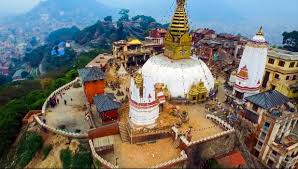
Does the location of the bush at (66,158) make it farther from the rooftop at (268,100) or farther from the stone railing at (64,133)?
the rooftop at (268,100)

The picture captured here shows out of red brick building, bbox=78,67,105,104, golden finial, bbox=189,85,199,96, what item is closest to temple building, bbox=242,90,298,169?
golden finial, bbox=189,85,199,96

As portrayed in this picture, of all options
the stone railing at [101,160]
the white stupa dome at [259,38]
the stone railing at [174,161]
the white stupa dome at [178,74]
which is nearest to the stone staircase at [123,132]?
the stone railing at [101,160]

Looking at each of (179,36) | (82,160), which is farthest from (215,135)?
(179,36)

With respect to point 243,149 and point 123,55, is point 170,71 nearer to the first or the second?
point 243,149

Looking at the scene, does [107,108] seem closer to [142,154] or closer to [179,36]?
[142,154]

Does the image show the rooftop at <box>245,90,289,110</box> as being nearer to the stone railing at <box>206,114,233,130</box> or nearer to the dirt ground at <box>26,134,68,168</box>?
the stone railing at <box>206,114,233,130</box>

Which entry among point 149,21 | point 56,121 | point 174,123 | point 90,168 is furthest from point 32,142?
point 149,21
